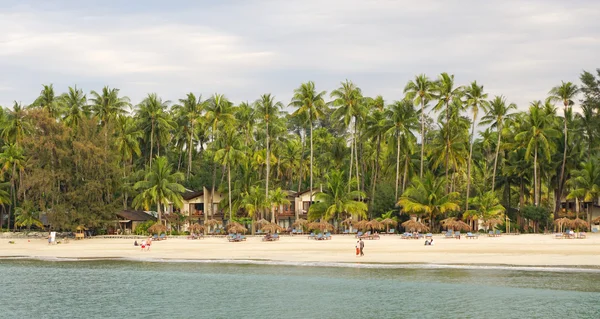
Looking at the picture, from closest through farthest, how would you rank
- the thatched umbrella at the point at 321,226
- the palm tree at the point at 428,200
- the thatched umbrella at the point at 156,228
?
the thatched umbrella at the point at 321,226 < the thatched umbrella at the point at 156,228 < the palm tree at the point at 428,200

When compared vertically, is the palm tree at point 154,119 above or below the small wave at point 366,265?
above

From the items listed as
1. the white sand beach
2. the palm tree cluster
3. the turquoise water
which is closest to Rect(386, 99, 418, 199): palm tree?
the palm tree cluster

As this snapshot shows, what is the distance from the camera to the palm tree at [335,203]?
76.2 meters

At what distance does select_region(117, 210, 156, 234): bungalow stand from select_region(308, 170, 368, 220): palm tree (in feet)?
68.4

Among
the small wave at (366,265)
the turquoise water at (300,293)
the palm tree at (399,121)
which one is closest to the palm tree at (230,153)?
the palm tree at (399,121)

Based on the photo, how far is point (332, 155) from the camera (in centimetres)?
9888

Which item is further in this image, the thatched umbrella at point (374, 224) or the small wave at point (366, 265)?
the thatched umbrella at point (374, 224)

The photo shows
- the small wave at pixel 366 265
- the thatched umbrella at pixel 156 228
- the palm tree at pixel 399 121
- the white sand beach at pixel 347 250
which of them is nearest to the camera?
the small wave at pixel 366 265

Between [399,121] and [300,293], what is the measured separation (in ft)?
157

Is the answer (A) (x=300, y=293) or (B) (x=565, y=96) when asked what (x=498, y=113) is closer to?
(B) (x=565, y=96)

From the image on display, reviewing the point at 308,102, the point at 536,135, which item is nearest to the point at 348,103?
the point at 308,102

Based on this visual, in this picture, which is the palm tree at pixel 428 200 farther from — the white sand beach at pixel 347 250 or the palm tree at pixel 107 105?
the palm tree at pixel 107 105

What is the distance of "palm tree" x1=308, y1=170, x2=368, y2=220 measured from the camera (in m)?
76.2

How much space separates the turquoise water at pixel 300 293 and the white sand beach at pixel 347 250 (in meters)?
4.15
